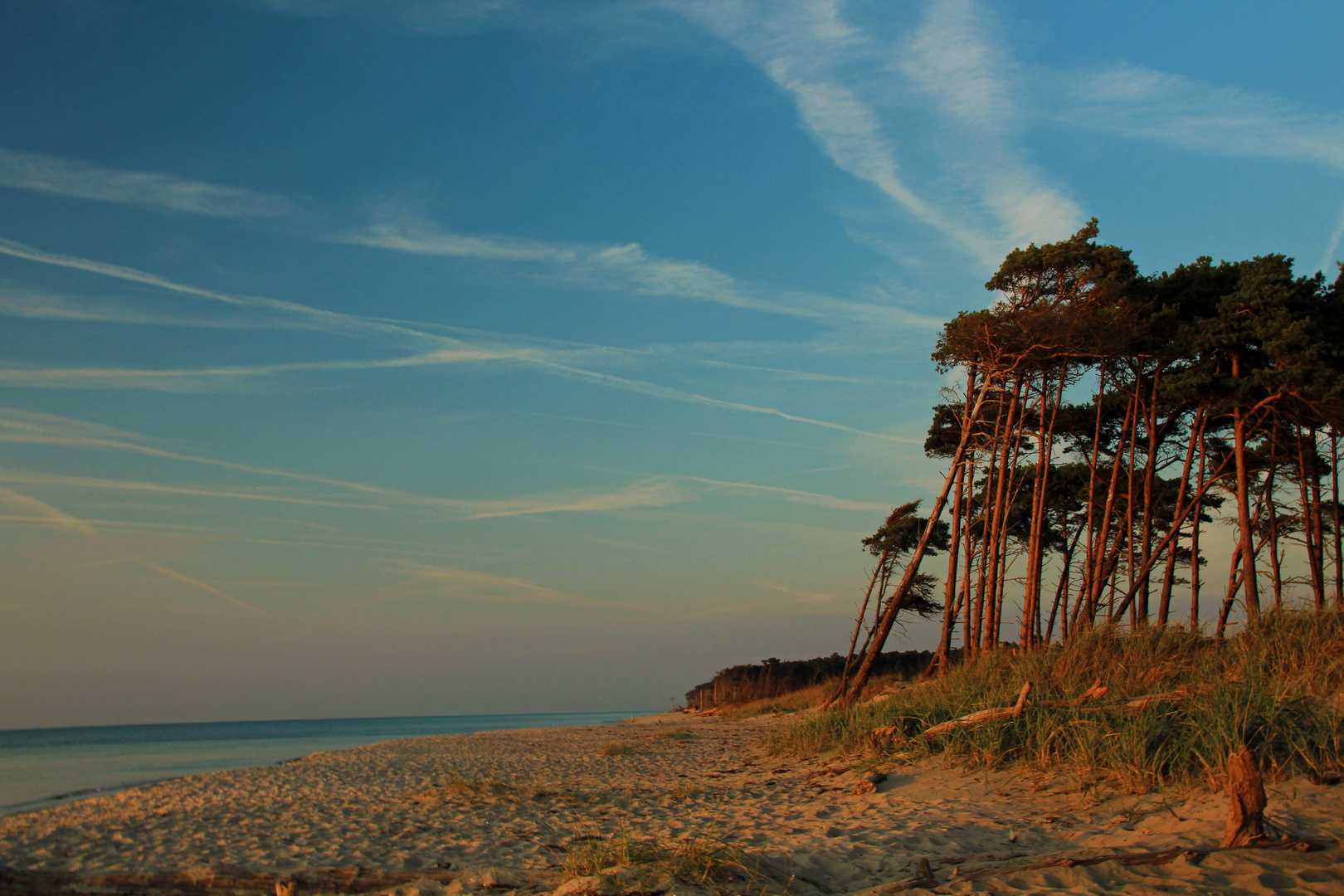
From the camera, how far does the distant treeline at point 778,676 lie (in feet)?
120

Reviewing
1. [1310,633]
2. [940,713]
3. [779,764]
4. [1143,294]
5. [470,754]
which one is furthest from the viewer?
[1143,294]

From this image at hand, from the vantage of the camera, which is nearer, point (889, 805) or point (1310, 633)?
point (889, 805)

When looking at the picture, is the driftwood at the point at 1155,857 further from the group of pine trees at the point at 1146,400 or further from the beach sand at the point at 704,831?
the group of pine trees at the point at 1146,400

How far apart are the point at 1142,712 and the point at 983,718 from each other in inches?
65.4

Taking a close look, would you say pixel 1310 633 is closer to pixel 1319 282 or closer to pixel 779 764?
pixel 779 764

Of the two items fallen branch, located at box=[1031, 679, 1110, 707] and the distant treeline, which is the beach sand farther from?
the distant treeline

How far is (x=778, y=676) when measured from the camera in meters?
39.3

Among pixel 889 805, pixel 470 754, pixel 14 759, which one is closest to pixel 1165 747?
pixel 889 805

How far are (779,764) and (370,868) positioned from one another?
681 cm

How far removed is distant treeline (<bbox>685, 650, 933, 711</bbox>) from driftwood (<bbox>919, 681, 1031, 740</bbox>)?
24123mm

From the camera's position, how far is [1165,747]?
6801 mm

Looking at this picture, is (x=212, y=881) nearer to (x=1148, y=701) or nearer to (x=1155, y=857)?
(x=1155, y=857)

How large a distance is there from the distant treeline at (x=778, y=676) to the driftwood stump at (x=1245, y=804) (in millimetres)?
28530

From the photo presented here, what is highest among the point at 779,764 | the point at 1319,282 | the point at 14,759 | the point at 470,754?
the point at 1319,282
